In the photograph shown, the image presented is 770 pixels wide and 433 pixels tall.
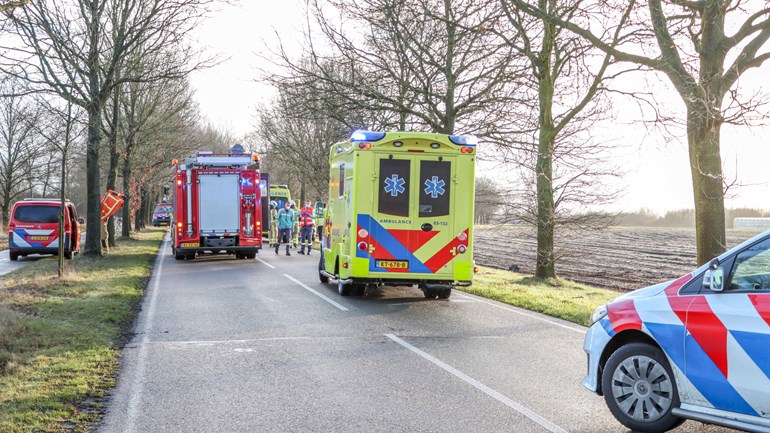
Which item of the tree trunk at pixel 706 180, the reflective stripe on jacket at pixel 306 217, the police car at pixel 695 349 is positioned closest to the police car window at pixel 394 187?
the tree trunk at pixel 706 180

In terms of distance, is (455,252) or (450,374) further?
(455,252)

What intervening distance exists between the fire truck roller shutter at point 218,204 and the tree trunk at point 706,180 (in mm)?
15550

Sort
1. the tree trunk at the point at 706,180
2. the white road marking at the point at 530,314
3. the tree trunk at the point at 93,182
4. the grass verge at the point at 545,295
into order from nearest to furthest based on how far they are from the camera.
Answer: the white road marking at the point at 530,314 < the tree trunk at the point at 706,180 < the grass verge at the point at 545,295 < the tree trunk at the point at 93,182

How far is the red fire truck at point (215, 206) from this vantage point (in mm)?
23688

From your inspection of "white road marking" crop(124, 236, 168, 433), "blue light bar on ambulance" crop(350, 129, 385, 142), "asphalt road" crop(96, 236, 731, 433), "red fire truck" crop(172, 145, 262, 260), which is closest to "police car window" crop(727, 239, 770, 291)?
"asphalt road" crop(96, 236, 731, 433)

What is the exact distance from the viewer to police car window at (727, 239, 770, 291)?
4.98 metres

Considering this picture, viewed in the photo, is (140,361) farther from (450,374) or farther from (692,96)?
(692,96)

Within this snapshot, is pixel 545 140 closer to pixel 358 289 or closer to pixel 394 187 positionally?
pixel 394 187

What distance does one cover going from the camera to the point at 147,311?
12.1 metres

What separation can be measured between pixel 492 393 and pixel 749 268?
8.23 feet

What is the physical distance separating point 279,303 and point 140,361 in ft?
16.4

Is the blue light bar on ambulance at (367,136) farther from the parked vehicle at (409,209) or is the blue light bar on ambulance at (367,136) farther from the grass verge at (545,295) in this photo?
the grass verge at (545,295)

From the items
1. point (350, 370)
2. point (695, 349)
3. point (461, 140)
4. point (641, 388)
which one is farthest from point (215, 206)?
point (695, 349)

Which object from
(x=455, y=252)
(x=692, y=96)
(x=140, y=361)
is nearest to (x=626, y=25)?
(x=692, y=96)
